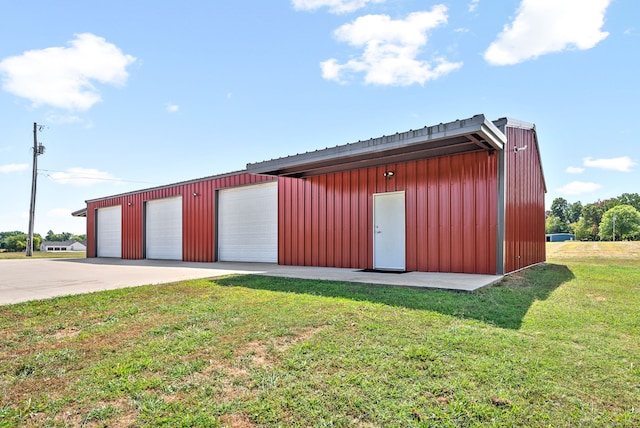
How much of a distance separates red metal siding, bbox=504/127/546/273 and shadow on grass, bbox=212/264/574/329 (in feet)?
4.06

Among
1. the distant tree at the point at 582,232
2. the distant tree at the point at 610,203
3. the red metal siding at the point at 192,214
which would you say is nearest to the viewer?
the red metal siding at the point at 192,214

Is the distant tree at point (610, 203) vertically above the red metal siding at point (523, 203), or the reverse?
the distant tree at point (610, 203)

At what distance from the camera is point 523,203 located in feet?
28.7

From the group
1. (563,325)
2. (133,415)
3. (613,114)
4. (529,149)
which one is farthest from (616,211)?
(133,415)

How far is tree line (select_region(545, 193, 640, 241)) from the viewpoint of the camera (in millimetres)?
54244

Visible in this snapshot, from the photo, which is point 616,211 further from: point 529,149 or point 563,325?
point 563,325

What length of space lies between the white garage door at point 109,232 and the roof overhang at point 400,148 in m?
11.7

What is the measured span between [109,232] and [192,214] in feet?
24.2

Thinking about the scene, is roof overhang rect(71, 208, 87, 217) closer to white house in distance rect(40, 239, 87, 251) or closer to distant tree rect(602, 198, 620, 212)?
white house in distance rect(40, 239, 87, 251)

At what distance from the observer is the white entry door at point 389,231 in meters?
8.19

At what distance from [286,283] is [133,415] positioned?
13.6ft

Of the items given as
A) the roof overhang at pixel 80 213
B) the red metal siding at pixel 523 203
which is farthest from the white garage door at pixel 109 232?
the red metal siding at pixel 523 203

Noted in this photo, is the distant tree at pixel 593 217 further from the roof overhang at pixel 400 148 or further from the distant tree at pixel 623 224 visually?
the roof overhang at pixel 400 148

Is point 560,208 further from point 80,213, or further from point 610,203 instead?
point 80,213
